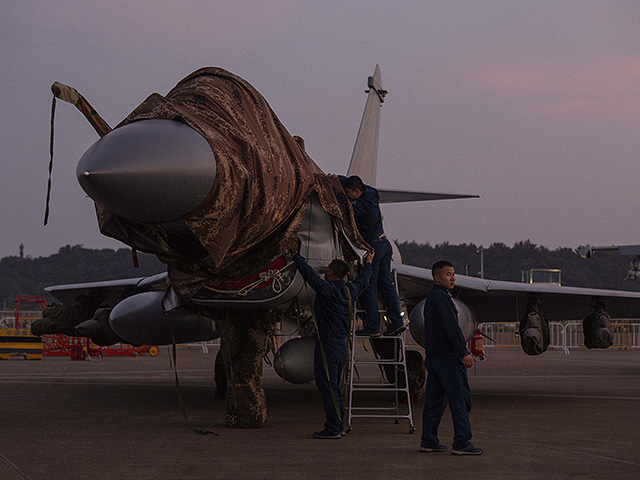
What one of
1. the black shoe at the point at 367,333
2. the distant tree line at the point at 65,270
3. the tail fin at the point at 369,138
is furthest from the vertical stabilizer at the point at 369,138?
the distant tree line at the point at 65,270

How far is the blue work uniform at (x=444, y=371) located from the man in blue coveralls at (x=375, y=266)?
82.5 inches

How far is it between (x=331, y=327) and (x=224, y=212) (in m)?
2.02

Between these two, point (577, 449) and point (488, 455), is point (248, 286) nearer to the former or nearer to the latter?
point (488, 455)

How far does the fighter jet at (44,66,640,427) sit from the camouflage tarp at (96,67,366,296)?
0.01 meters

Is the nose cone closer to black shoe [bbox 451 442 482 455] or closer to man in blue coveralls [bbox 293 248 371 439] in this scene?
man in blue coveralls [bbox 293 248 371 439]

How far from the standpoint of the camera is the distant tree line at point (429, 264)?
102188mm

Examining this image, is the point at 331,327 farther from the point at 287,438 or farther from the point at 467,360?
the point at 467,360

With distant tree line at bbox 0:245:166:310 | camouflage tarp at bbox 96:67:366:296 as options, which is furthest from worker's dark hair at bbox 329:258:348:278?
distant tree line at bbox 0:245:166:310

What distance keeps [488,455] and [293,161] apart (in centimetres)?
382

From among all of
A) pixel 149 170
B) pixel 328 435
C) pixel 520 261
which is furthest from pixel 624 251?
pixel 520 261

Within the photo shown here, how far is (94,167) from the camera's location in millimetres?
6293

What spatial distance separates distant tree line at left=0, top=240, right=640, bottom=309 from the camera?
335ft

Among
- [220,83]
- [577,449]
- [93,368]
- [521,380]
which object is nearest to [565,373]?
[521,380]

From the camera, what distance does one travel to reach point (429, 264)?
101 m
